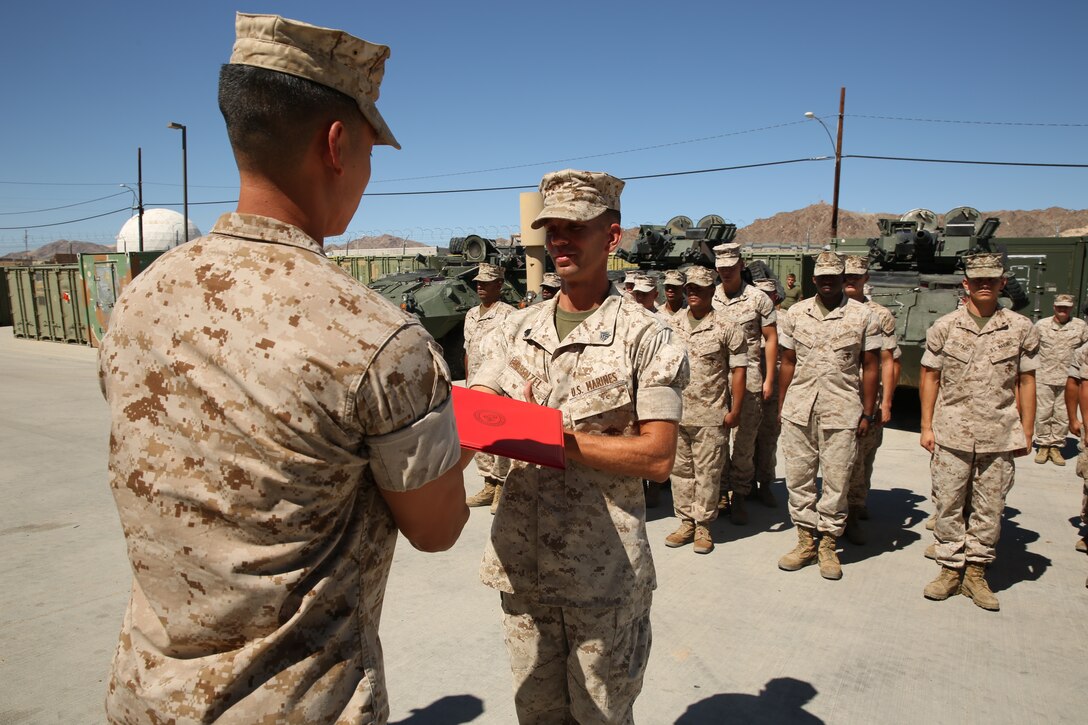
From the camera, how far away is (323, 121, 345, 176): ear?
1.18 m

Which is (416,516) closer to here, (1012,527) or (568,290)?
(568,290)

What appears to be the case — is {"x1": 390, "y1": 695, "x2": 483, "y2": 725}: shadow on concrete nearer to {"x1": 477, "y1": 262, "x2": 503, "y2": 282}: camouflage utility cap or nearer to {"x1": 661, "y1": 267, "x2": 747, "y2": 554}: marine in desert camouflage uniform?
{"x1": 661, "y1": 267, "x2": 747, "y2": 554}: marine in desert camouflage uniform

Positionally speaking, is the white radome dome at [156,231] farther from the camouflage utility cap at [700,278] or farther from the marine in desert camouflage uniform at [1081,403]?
the marine in desert camouflage uniform at [1081,403]

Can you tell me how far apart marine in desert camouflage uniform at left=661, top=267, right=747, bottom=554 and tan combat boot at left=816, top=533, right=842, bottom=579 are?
29.1 inches

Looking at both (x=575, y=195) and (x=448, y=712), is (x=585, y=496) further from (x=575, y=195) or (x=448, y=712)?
(x=448, y=712)

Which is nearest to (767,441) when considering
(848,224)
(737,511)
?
(737,511)

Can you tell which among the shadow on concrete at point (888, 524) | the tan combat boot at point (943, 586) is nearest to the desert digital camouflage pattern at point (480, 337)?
the shadow on concrete at point (888, 524)

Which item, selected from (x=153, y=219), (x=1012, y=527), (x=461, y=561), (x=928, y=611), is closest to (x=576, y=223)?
(x=461, y=561)

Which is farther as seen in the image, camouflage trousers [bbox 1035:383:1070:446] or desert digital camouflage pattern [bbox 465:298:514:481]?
camouflage trousers [bbox 1035:383:1070:446]

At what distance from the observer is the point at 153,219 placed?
40.8m

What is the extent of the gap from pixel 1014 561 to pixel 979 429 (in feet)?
3.75

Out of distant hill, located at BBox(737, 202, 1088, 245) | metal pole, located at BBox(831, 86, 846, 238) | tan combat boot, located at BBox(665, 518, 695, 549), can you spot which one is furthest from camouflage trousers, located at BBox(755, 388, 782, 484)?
distant hill, located at BBox(737, 202, 1088, 245)

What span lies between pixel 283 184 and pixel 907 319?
8.75 metres

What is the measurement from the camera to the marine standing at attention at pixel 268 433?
3.47 feet
